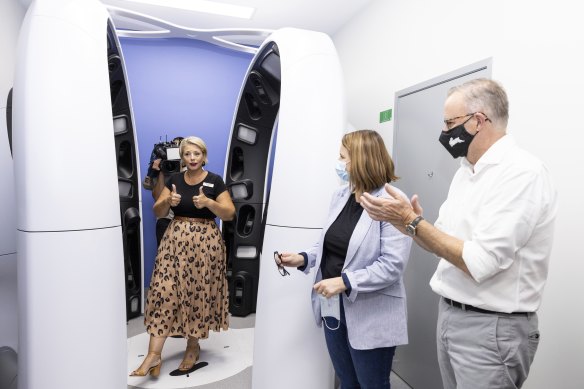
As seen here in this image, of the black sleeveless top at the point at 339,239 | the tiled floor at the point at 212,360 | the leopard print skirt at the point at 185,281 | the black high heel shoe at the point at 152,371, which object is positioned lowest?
the tiled floor at the point at 212,360

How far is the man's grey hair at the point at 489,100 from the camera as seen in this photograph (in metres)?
1.18

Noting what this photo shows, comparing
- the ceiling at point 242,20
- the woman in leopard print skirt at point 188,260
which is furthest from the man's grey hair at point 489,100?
the ceiling at point 242,20

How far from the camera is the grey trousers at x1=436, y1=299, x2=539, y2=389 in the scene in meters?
1.11

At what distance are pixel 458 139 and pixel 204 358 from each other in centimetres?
236

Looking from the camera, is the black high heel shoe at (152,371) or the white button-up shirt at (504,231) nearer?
the white button-up shirt at (504,231)

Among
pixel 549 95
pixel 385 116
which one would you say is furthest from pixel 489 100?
pixel 385 116

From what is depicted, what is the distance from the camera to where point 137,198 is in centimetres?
343

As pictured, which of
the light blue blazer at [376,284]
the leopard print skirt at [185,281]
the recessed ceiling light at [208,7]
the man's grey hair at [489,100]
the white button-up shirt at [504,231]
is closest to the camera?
the white button-up shirt at [504,231]

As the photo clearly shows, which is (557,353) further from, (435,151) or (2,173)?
(2,173)

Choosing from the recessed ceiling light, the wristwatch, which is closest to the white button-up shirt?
the wristwatch

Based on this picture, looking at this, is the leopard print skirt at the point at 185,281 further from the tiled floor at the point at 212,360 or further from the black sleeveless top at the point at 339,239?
the black sleeveless top at the point at 339,239

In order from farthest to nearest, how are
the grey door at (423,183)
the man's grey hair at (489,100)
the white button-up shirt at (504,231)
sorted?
the grey door at (423,183)
the man's grey hair at (489,100)
the white button-up shirt at (504,231)

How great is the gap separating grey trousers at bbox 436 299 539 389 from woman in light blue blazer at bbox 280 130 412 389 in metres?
0.31

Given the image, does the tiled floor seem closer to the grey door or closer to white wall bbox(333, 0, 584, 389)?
the grey door
